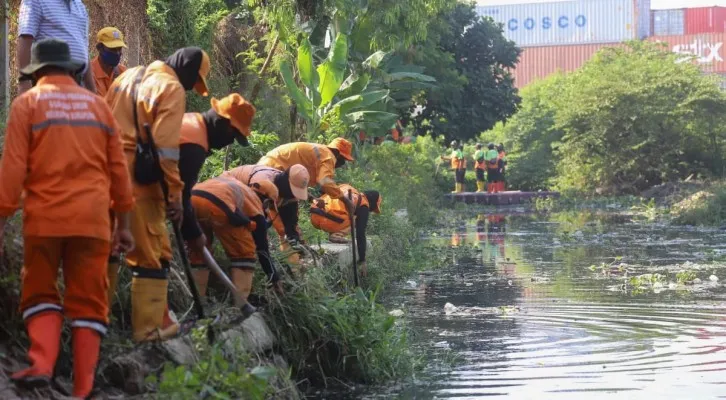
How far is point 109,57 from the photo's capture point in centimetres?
955

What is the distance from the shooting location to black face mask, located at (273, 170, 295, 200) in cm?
1080

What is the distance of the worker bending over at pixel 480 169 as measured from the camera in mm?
41125

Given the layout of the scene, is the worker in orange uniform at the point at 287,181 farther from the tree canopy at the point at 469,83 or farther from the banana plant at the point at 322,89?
the tree canopy at the point at 469,83

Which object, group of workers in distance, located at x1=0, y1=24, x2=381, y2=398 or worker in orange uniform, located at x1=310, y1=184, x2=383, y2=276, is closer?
group of workers in distance, located at x1=0, y1=24, x2=381, y2=398

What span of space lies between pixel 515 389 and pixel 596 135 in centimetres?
3382

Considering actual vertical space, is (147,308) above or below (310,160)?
below

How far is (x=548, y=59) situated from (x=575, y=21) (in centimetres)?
481

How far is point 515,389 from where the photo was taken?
8.41m

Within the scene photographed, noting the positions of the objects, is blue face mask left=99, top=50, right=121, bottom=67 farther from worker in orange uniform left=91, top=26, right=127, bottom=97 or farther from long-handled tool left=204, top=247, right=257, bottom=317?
long-handled tool left=204, top=247, right=257, bottom=317

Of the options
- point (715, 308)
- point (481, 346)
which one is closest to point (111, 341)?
point (481, 346)

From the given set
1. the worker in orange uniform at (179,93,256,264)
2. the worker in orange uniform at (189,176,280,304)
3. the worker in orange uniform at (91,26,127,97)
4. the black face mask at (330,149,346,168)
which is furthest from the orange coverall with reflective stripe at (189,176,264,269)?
the black face mask at (330,149,346,168)

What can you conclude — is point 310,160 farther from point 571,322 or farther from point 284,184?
point 571,322

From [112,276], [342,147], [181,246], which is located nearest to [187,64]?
[181,246]

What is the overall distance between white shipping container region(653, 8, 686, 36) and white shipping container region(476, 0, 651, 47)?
77 cm
